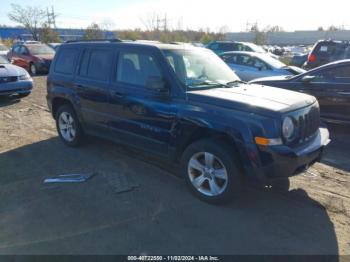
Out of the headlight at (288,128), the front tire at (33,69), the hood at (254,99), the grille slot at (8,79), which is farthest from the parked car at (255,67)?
the front tire at (33,69)

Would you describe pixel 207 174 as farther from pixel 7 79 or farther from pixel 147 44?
pixel 7 79

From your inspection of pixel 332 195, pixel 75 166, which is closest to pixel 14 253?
pixel 75 166

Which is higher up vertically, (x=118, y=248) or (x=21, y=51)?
(x=21, y=51)

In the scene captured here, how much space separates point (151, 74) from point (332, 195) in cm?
286

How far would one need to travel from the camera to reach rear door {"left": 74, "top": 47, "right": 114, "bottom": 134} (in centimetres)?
471

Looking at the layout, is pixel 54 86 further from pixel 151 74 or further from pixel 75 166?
pixel 151 74

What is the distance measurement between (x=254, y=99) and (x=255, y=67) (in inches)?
304

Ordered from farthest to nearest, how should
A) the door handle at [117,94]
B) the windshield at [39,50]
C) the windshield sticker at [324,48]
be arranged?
the windshield at [39,50] → the windshield sticker at [324,48] → the door handle at [117,94]

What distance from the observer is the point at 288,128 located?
11.0 ft

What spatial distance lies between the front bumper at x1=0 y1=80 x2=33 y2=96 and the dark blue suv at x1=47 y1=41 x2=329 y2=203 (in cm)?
513

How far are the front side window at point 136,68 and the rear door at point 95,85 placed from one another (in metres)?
0.24

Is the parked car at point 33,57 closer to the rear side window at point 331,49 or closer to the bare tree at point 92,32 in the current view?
the rear side window at point 331,49

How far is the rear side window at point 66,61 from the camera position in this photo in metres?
5.33

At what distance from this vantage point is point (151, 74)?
4.11 metres
